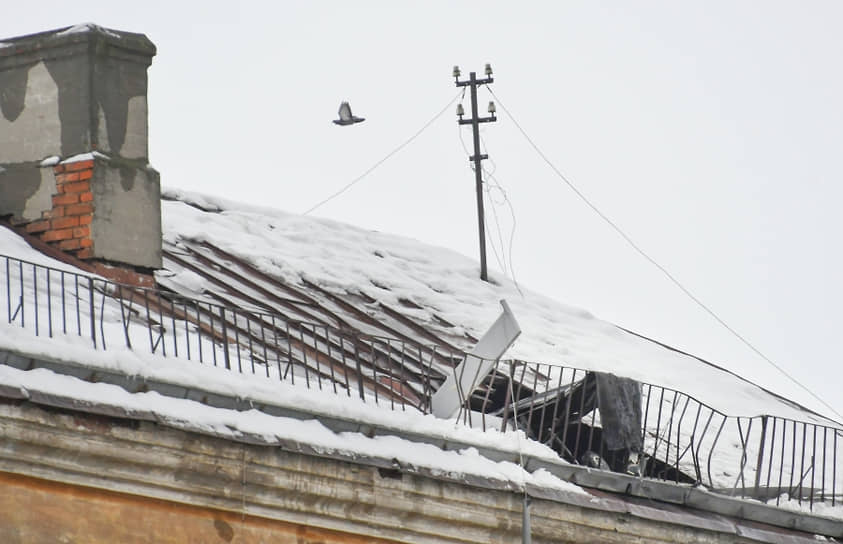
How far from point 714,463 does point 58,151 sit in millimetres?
5620

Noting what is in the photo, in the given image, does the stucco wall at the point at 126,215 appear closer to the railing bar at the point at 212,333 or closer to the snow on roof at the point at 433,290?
the railing bar at the point at 212,333

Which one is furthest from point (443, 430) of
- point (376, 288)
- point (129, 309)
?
point (376, 288)

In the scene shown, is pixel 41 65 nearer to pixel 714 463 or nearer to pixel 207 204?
pixel 207 204

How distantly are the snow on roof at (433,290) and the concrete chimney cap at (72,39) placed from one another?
2.08m

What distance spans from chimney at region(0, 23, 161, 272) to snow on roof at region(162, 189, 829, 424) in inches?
72.4

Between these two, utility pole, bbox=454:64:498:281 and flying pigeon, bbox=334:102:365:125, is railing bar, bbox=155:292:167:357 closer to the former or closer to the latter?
flying pigeon, bbox=334:102:365:125

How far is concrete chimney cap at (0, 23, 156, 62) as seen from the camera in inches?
545

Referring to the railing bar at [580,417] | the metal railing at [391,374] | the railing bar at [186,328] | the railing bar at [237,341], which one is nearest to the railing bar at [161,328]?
the metal railing at [391,374]

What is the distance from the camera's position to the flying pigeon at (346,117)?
64.1ft

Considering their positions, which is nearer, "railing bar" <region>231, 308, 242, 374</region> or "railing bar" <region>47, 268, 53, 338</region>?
"railing bar" <region>47, 268, 53, 338</region>

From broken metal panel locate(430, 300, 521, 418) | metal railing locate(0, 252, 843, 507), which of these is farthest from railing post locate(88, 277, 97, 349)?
broken metal panel locate(430, 300, 521, 418)

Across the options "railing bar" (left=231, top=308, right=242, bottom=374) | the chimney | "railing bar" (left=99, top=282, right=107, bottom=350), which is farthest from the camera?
the chimney

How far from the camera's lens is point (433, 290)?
1809 centimetres

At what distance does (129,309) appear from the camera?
37.9 feet
